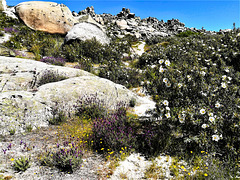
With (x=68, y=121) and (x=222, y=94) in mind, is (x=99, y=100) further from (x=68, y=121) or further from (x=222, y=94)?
(x=222, y=94)

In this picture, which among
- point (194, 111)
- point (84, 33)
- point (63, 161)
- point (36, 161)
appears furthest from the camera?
point (84, 33)

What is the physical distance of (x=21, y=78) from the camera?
20.3 feet

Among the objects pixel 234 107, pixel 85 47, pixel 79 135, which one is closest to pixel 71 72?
pixel 79 135

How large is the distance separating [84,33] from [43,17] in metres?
6.35

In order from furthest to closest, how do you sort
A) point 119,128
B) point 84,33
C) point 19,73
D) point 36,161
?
point 84,33, point 19,73, point 119,128, point 36,161

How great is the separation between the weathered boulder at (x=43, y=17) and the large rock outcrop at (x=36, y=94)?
11.2 meters

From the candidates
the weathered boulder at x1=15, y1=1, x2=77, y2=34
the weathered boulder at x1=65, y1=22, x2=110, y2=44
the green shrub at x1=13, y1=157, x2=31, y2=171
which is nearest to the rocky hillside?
the green shrub at x1=13, y1=157, x2=31, y2=171

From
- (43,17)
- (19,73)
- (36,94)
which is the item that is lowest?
(36,94)

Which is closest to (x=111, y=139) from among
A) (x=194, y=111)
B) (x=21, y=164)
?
(x=21, y=164)

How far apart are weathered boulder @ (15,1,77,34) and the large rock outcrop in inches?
440

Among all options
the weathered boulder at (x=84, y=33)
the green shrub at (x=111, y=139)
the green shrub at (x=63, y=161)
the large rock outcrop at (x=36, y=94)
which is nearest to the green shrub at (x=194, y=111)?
the green shrub at (x=111, y=139)

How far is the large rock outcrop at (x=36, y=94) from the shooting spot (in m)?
4.35

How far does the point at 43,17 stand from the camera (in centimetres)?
1636

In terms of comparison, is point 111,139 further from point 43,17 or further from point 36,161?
point 43,17
